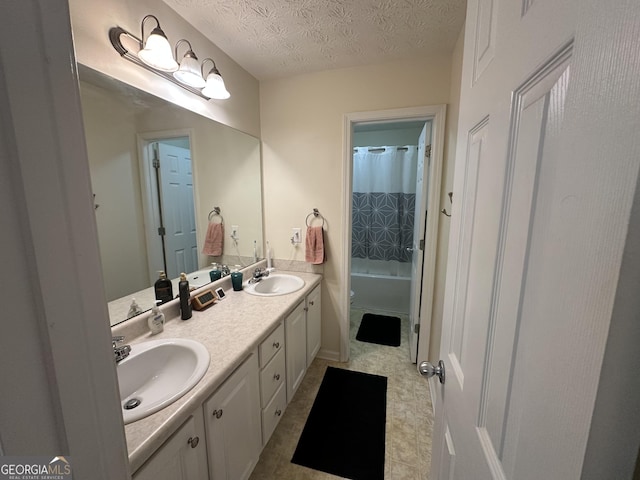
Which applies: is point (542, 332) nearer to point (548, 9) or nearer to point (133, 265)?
point (548, 9)

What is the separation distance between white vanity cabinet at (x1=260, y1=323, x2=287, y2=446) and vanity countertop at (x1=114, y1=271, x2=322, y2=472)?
0.10m

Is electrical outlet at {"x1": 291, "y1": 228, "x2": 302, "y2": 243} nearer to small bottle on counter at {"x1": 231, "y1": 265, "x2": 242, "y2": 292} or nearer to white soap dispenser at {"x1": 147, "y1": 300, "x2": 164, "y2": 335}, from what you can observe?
small bottle on counter at {"x1": 231, "y1": 265, "x2": 242, "y2": 292}

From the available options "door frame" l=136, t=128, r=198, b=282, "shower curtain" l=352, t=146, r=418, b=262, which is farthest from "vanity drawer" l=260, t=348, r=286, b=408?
"shower curtain" l=352, t=146, r=418, b=262

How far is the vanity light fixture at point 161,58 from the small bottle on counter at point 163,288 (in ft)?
3.44

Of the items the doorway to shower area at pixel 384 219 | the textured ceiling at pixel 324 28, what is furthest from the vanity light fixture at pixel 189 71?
the doorway to shower area at pixel 384 219

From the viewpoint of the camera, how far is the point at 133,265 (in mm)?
1303

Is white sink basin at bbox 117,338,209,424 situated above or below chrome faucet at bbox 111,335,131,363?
below

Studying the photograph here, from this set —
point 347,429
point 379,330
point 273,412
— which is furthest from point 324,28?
point 379,330

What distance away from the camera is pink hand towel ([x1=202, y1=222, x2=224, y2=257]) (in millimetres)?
1838

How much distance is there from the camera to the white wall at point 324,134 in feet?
6.22

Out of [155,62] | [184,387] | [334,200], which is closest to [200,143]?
[155,62]

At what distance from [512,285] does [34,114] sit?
0.71 m

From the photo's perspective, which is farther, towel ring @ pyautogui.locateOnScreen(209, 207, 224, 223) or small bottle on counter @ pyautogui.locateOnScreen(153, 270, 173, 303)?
towel ring @ pyautogui.locateOnScreen(209, 207, 224, 223)

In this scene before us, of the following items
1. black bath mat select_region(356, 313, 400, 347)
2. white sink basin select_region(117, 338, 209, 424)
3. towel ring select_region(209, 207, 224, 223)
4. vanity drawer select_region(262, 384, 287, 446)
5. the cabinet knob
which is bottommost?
black bath mat select_region(356, 313, 400, 347)
